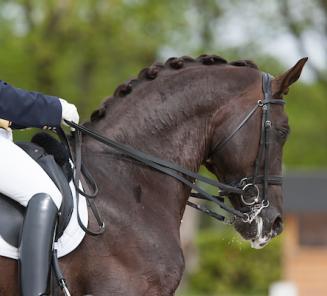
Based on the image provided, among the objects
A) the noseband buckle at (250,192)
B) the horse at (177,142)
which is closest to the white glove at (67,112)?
the horse at (177,142)

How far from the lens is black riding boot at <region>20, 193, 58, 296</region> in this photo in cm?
514

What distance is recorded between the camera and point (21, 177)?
5223 millimetres

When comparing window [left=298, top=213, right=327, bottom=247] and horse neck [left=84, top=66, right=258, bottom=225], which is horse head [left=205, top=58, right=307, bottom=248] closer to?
horse neck [left=84, top=66, right=258, bottom=225]

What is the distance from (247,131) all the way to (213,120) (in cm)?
25

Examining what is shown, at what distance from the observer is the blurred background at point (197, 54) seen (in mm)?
20219

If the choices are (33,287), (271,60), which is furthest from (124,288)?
(271,60)

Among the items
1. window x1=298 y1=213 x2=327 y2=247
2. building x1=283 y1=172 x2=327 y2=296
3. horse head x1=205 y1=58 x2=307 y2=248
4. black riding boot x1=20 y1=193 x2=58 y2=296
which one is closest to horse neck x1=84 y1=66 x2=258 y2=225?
horse head x1=205 y1=58 x2=307 y2=248

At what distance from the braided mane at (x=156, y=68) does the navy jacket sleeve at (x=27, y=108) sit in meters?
0.50

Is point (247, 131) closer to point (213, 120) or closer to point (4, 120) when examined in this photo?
point (213, 120)

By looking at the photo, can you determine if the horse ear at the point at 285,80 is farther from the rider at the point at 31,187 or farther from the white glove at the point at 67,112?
the rider at the point at 31,187

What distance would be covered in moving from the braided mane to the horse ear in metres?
0.28

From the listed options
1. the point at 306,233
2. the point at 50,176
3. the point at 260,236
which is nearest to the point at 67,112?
the point at 50,176

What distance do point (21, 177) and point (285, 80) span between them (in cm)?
193

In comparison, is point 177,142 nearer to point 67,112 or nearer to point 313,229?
point 67,112
